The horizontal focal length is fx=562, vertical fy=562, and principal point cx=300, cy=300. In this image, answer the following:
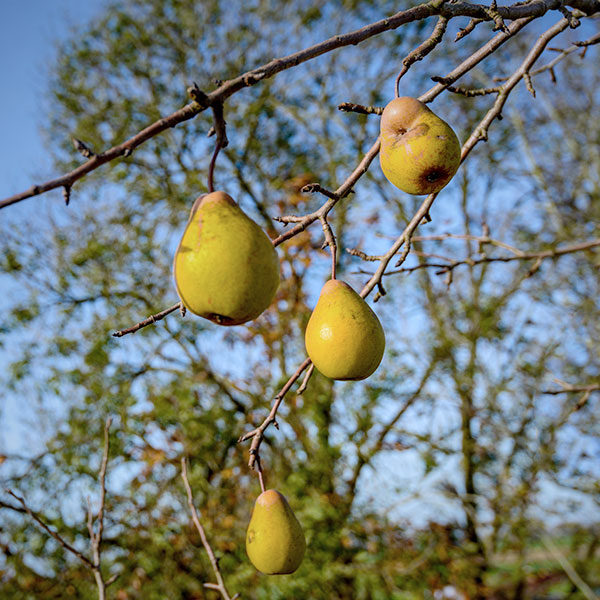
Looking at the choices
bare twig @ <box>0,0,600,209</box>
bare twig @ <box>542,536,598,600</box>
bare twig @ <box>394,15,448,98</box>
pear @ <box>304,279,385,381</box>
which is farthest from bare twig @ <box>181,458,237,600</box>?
bare twig @ <box>542,536,598,600</box>

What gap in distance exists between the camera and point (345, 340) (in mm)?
980

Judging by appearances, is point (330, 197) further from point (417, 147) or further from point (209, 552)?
point (209, 552)

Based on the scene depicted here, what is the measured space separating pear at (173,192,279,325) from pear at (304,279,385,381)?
194 millimetres

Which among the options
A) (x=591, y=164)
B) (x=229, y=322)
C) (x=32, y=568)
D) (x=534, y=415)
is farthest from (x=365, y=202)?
(x=229, y=322)

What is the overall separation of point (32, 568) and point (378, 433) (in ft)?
10.7

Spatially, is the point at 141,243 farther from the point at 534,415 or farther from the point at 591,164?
the point at 591,164

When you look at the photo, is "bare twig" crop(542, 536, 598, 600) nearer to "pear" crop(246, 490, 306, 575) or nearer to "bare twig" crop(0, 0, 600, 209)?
"pear" crop(246, 490, 306, 575)

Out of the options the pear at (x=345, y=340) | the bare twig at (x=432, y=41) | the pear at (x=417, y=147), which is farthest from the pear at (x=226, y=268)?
the bare twig at (x=432, y=41)

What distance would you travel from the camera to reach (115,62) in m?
6.48

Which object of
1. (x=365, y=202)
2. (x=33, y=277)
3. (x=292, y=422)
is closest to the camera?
(x=292, y=422)

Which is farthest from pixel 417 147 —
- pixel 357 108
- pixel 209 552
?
pixel 209 552

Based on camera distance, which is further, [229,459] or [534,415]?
[534,415]

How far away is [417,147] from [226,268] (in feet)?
1.36

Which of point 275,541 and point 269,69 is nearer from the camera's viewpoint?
point 269,69
